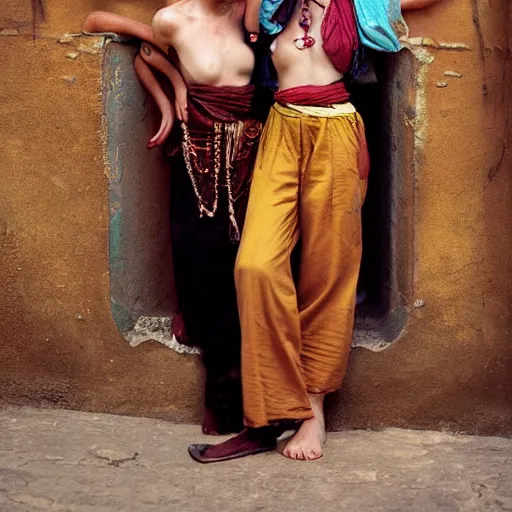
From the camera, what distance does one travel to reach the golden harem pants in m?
3.66

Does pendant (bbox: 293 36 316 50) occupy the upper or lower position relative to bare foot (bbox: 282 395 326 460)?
upper

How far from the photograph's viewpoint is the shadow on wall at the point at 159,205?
389 cm

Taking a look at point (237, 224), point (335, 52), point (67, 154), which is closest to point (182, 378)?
point (237, 224)

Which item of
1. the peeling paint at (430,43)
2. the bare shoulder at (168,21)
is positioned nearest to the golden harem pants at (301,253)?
the peeling paint at (430,43)

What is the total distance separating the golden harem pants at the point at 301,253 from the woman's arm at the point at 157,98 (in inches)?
16.4

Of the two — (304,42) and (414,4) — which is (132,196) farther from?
(414,4)

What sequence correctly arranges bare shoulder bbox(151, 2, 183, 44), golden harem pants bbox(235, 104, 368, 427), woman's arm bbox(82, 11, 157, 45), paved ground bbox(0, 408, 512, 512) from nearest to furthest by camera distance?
1. paved ground bbox(0, 408, 512, 512)
2. golden harem pants bbox(235, 104, 368, 427)
3. bare shoulder bbox(151, 2, 183, 44)
4. woman's arm bbox(82, 11, 157, 45)

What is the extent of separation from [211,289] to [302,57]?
935mm

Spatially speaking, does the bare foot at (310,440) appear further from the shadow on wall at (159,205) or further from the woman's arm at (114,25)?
the woman's arm at (114,25)

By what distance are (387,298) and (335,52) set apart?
1007 millimetres

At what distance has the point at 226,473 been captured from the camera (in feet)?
11.8

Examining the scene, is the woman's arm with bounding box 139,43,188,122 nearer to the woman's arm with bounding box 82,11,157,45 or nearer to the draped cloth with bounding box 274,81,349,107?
the woman's arm with bounding box 82,11,157,45

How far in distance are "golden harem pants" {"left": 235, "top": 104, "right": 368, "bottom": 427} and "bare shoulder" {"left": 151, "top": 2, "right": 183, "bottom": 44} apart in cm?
46

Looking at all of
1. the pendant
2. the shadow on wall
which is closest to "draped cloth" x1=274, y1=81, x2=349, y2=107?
the pendant
